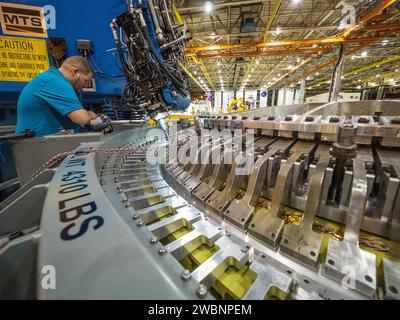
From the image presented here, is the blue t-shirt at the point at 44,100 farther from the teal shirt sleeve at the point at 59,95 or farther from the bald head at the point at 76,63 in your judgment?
the bald head at the point at 76,63

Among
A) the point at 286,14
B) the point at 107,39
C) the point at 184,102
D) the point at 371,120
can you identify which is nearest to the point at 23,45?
the point at 107,39

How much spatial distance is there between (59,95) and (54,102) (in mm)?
75

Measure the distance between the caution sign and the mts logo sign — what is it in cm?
7

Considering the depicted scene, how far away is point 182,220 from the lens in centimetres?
75

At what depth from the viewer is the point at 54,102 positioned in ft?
4.83

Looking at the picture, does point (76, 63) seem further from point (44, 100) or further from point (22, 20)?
point (22, 20)

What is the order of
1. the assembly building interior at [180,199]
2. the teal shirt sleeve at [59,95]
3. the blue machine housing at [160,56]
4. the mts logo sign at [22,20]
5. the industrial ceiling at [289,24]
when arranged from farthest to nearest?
the industrial ceiling at [289,24]
the blue machine housing at [160,56]
the mts logo sign at [22,20]
the teal shirt sleeve at [59,95]
the assembly building interior at [180,199]

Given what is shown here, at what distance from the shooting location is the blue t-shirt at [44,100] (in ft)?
4.75

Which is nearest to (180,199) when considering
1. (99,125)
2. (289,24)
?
(99,125)

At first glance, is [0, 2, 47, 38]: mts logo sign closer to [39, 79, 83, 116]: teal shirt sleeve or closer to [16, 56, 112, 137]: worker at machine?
[16, 56, 112, 137]: worker at machine

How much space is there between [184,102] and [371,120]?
2.20m

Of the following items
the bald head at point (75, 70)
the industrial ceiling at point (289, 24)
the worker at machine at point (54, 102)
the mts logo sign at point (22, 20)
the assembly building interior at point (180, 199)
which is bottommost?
the assembly building interior at point (180, 199)

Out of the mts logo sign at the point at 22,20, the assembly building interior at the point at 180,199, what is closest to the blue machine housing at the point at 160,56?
the assembly building interior at the point at 180,199
